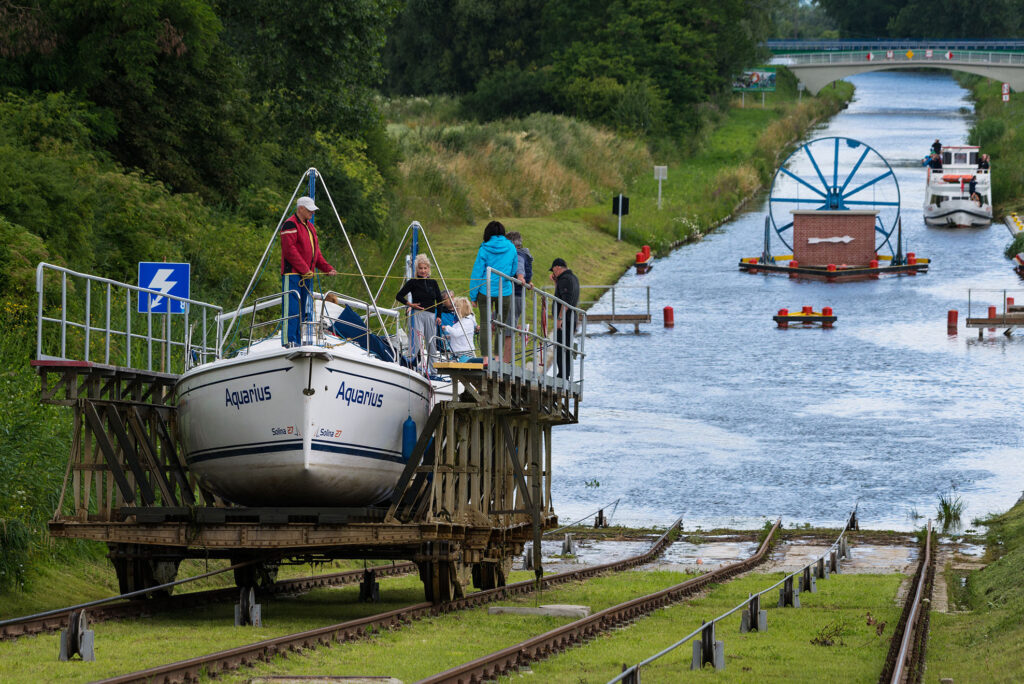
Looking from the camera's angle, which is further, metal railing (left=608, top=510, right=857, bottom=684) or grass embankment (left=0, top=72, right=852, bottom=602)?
grass embankment (left=0, top=72, right=852, bottom=602)

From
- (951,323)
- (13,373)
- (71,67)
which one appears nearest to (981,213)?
(951,323)

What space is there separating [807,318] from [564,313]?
142 feet

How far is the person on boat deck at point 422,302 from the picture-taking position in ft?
60.6

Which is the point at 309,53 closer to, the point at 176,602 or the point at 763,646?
the point at 176,602

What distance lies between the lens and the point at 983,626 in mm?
18344

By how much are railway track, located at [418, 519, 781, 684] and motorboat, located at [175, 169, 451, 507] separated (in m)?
2.87

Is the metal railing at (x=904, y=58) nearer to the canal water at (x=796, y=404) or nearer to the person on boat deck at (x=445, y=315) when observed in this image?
the canal water at (x=796, y=404)

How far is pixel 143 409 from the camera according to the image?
19094mm

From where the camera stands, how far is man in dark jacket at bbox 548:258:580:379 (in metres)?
21.6

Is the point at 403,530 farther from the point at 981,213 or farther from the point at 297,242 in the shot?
the point at 981,213

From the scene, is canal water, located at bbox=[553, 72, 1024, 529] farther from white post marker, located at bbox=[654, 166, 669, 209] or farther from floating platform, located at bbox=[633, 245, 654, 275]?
white post marker, located at bbox=[654, 166, 669, 209]

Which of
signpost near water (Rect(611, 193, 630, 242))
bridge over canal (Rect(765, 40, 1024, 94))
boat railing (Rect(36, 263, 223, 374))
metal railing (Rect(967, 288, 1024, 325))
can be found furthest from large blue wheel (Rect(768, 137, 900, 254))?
boat railing (Rect(36, 263, 223, 374))

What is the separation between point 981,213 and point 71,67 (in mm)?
60034

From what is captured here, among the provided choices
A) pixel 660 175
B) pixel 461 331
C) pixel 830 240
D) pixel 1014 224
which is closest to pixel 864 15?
pixel 1014 224
